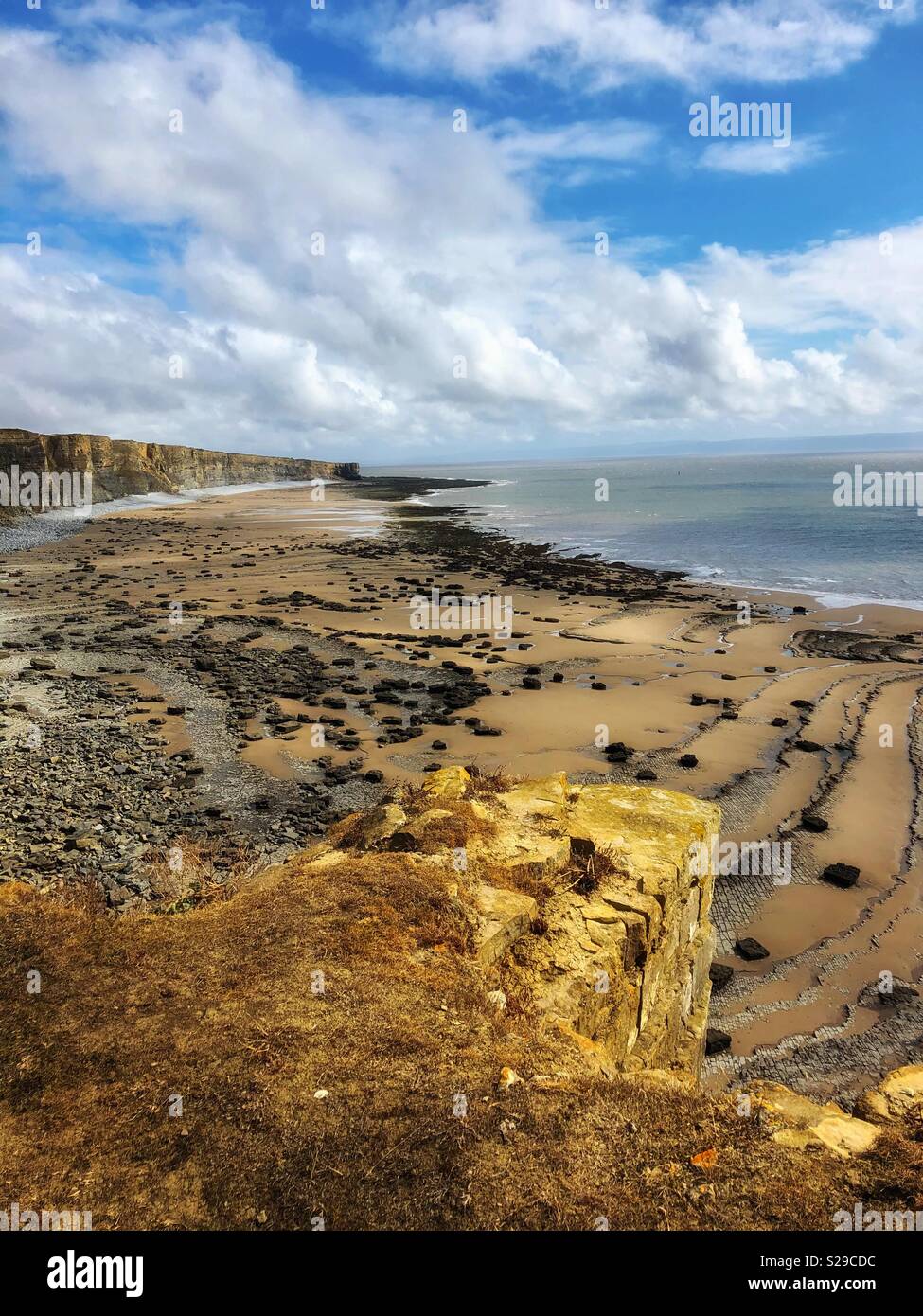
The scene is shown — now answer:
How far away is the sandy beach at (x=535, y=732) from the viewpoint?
11828mm

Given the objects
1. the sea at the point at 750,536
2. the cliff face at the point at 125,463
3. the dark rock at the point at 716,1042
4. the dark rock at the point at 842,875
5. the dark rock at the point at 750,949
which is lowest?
the dark rock at the point at 716,1042

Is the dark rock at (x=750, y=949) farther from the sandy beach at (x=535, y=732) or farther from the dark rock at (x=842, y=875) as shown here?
the dark rock at (x=842, y=875)

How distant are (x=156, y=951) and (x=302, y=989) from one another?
169 centimetres

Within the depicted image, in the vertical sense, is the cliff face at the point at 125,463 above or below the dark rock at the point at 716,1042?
above

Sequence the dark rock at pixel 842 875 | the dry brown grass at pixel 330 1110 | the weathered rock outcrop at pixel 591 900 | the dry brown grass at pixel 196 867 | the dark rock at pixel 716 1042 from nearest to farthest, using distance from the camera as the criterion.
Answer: the dry brown grass at pixel 330 1110 → the weathered rock outcrop at pixel 591 900 → the dark rock at pixel 716 1042 → the dry brown grass at pixel 196 867 → the dark rock at pixel 842 875

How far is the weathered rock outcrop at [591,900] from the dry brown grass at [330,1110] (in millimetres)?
835

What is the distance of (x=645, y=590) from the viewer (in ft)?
141

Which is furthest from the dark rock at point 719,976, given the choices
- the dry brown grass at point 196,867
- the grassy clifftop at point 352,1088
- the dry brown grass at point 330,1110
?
the dry brown grass at point 196,867

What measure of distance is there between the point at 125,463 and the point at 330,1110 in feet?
414

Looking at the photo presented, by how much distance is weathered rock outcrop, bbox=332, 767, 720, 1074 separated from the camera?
24.1ft

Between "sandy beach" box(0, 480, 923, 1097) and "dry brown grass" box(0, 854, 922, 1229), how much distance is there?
5.13m

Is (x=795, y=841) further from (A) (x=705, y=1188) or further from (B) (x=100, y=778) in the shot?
(B) (x=100, y=778)
